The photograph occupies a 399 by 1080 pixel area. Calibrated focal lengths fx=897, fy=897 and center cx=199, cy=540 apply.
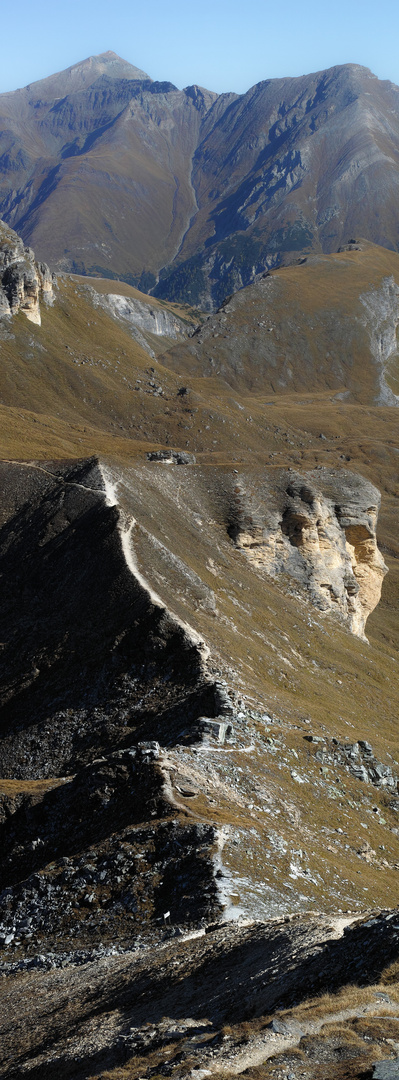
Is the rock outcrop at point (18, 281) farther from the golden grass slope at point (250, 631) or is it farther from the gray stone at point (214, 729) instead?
the gray stone at point (214, 729)

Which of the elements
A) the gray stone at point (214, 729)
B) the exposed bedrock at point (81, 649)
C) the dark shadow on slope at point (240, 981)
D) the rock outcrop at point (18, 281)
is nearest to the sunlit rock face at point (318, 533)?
the exposed bedrock at point (81, 649)

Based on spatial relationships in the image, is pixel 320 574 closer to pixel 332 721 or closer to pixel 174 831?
pixel 332 721

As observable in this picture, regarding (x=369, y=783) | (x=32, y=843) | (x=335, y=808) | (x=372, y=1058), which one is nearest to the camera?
(x=372, y=1058)

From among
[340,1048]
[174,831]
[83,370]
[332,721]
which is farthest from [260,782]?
[83,370]

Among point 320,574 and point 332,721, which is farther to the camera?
point 320,574

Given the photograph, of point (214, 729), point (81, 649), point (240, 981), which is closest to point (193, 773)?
point (214, 729)

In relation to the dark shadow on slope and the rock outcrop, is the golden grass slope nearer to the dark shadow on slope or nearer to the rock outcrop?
the dark shadow on slope

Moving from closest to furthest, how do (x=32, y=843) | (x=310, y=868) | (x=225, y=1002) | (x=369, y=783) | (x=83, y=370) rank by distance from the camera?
(x=225, y=1002) → (x=310, y=868) → (x=32, y=843) → (x=369, y=783) → (x=83, y=370)
